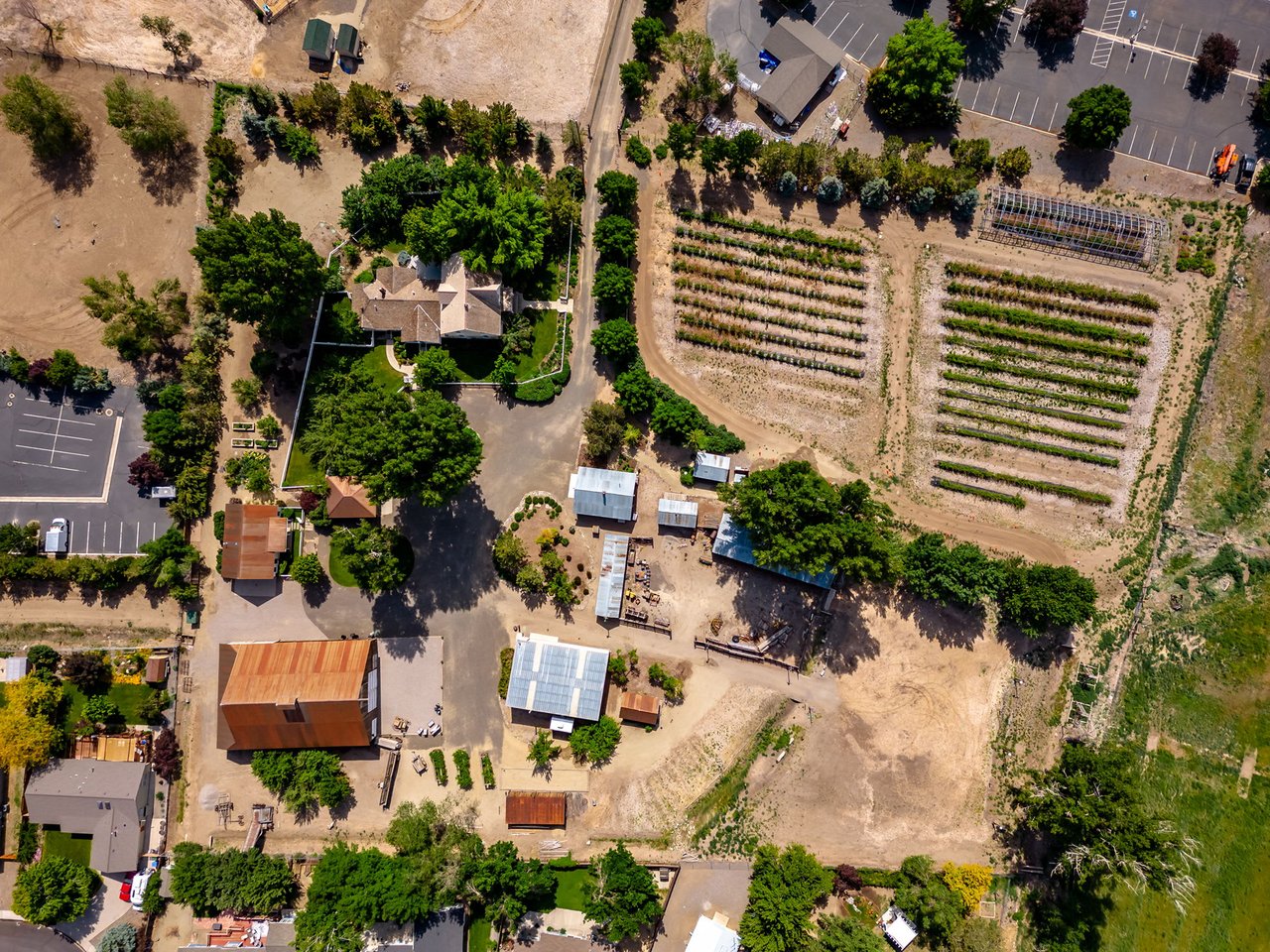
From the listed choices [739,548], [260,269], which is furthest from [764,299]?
[260,269]

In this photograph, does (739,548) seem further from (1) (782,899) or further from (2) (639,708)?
(1) (782,899)

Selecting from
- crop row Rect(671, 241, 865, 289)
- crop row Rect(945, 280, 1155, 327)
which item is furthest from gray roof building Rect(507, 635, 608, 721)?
crop row Rect(945, 280, 1155, 327)

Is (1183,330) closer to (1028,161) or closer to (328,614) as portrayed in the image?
(1028,161)

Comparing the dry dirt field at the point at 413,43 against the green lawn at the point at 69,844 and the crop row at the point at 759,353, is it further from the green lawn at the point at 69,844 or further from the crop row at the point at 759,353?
the green lawn at the point at 69,844

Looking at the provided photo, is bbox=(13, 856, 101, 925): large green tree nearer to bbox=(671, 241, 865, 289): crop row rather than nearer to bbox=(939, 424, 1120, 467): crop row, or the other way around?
bbox=(671, 241, 865, 289): crop row

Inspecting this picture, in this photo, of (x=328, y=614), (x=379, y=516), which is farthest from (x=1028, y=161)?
(x=328, y=614)

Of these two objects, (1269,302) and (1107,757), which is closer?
(1107,757)

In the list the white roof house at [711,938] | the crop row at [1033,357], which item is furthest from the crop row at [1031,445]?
the white roof house at [711,938]
